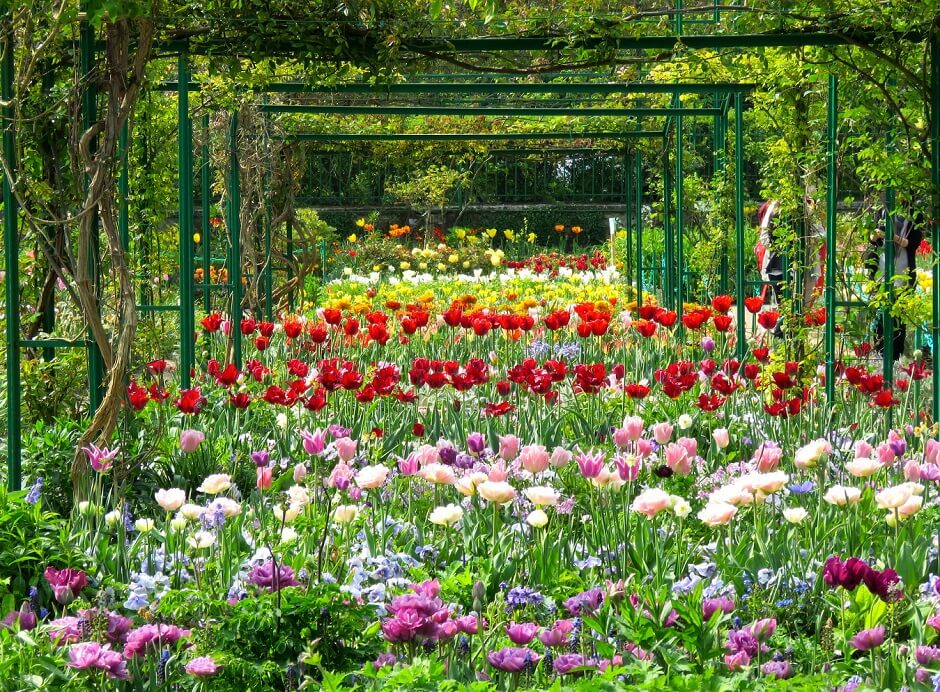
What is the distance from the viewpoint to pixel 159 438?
452 centimetres

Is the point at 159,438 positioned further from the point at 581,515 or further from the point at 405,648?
the point at 405,648

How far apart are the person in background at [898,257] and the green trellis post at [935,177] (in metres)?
0.12

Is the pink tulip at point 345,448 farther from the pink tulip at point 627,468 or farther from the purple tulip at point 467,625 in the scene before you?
the purple tulip at point 467,625

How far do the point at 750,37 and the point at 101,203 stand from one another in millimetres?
2550

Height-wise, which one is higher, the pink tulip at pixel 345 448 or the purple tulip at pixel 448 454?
the pink tulip at pixel 345 448

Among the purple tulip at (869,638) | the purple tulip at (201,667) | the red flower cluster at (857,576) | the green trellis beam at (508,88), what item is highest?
the green trellis beam at (508,88)

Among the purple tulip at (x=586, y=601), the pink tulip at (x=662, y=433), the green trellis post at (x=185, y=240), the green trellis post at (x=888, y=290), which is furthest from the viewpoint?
the green trellis post at (x=185, y=240)

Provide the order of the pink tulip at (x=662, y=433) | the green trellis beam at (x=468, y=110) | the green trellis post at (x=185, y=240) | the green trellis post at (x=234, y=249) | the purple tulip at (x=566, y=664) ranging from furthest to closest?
the green trellis beam at (x=468, y=110) → the green trellis post at (x=234, y=249) → the green trellis post at (x=185, y=240) → the pink tulip at (x=662, y=433) → the purple tulip at (x=566, y=664)

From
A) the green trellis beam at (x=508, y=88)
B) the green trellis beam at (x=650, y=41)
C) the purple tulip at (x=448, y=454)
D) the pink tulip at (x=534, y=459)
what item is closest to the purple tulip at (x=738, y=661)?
the pink tulip at (x=534, y=459)

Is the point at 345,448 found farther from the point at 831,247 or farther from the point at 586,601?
the point at 831,247

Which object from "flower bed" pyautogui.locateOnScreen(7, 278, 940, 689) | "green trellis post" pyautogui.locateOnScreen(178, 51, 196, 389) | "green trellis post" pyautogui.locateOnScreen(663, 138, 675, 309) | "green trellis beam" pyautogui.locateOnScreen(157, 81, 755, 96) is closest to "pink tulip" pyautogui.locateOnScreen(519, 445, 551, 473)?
"flower bed" pyautogui.locateOnScreen(7, 278, 940, 689)

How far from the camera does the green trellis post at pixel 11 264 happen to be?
4.17 metres

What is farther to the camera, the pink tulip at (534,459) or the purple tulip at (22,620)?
the pink tulip at (534,459)

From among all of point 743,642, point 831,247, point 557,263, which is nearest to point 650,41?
point 831,247
